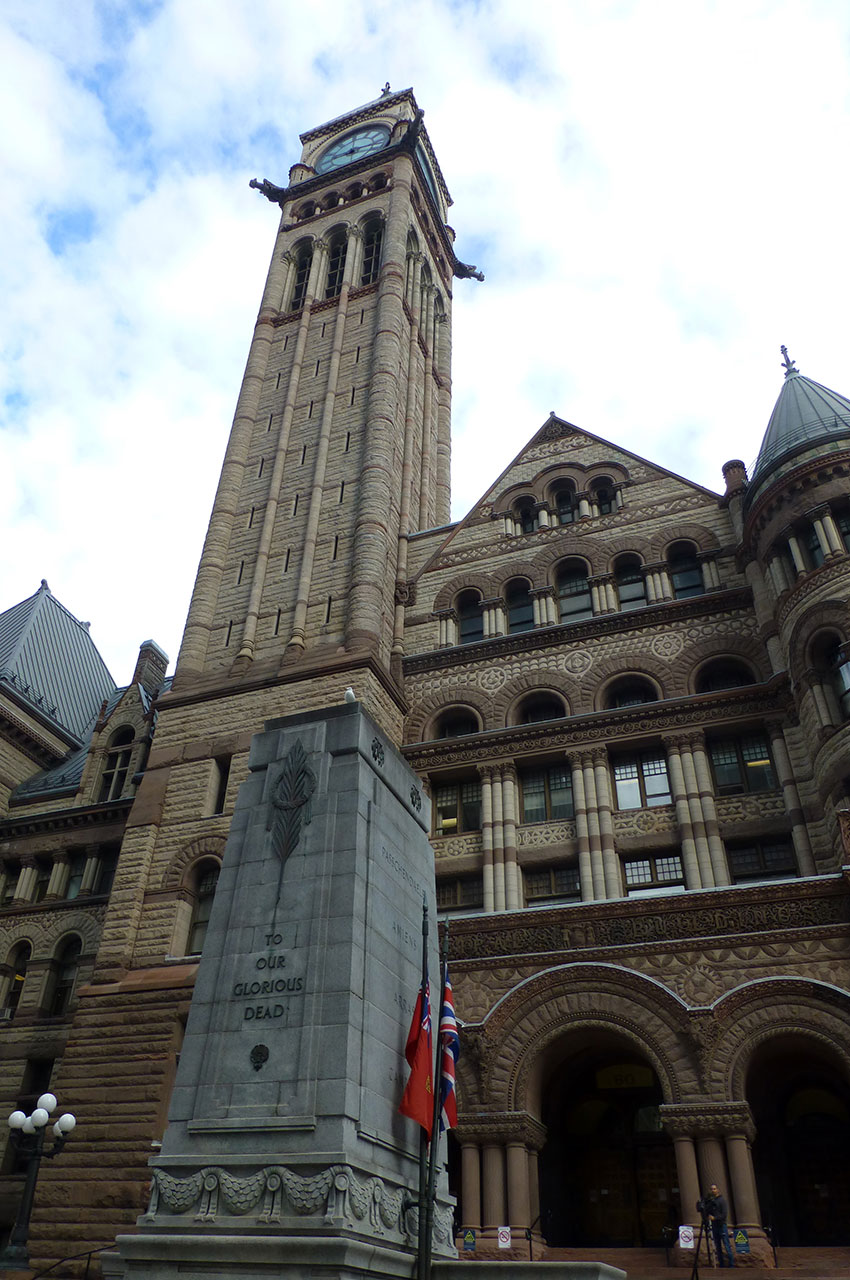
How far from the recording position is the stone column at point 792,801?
2234 centimetres

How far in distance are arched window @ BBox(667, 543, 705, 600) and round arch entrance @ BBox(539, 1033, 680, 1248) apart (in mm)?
13331

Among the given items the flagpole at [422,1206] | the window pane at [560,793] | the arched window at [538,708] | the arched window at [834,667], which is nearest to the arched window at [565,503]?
the arched window at [538,708]

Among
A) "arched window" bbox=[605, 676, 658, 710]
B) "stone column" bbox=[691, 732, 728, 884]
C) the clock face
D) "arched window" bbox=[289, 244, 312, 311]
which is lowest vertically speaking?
"stone column" bbox=[691, 732, 728, 884]

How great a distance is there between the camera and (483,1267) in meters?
12.0

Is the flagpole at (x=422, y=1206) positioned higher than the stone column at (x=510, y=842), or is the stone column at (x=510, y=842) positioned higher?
the stone column at (x=510, y=842)

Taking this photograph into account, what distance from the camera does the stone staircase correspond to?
15.8m

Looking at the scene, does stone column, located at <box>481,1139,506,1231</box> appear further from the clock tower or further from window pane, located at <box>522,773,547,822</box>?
the clock tower

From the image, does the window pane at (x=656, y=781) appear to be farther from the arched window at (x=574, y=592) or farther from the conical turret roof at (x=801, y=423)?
the conical turret roof at (x=801, y=423)

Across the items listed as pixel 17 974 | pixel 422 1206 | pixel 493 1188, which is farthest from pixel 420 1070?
pixel 17 974

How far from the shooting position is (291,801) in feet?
48.2

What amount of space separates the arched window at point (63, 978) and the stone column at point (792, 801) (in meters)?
21.1

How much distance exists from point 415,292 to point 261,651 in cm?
2293

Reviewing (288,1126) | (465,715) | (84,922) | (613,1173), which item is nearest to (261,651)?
(465,715)

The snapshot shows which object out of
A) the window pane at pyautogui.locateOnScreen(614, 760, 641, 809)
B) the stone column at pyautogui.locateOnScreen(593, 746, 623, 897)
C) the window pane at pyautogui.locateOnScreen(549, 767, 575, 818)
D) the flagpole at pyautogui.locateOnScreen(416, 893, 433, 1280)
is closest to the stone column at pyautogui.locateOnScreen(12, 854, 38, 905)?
the window pane at pyautogui.locateOnScreen(549, 767, 575, 818)
